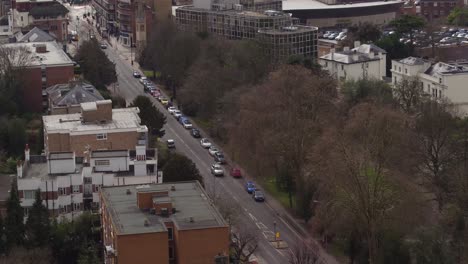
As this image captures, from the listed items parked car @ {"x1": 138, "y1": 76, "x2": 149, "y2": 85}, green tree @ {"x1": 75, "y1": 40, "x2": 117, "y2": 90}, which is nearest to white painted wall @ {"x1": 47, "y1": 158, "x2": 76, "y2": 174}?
green tree @ {"x1": 75, "y1": 40, "x2": 117, "y2": 90}

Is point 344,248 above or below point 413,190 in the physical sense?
below

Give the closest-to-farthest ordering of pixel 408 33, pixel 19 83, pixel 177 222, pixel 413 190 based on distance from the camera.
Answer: pixel 177 222 → pixel 413 190 → pixel 19 83 → pixel 408 33

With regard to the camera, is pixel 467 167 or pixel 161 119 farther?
pixel 161 119

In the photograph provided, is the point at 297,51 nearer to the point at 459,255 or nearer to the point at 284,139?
the point at 284,139

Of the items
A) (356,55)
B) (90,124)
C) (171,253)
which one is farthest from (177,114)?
(171,253)

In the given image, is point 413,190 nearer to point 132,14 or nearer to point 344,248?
point 344,248

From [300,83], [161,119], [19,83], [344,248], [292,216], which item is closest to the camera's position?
[344,248]

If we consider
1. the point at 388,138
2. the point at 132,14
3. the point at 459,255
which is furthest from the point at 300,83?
the point at 132,14
